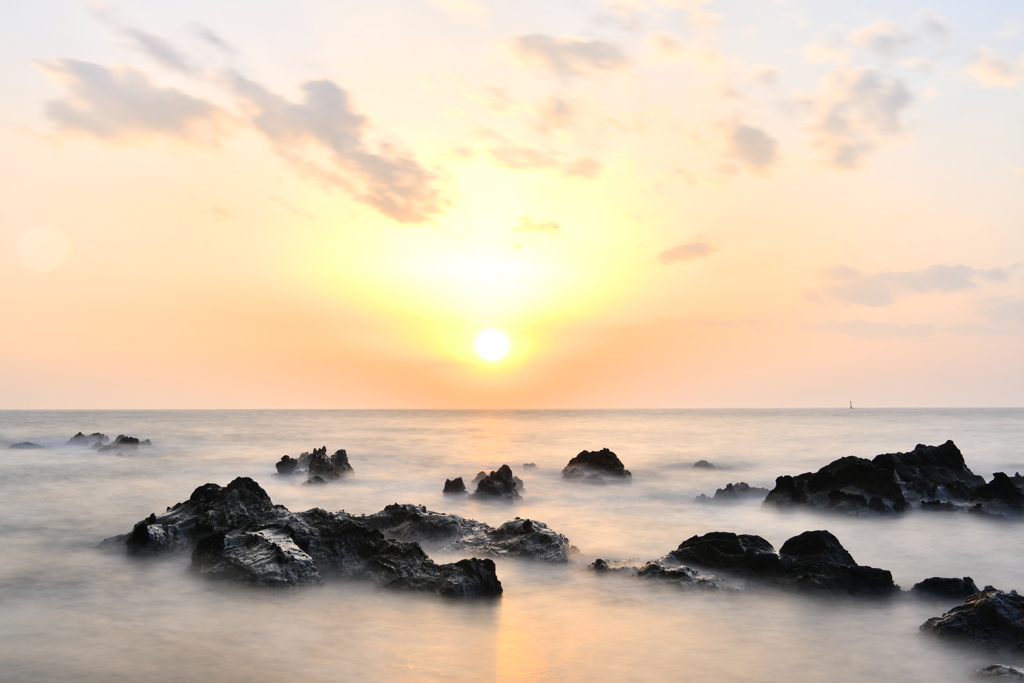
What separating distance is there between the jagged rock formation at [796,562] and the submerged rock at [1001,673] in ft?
10.0

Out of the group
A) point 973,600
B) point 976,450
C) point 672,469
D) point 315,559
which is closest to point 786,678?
point 973,600

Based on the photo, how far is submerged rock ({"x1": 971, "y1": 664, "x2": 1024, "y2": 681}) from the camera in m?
7.70

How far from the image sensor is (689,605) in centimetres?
1071

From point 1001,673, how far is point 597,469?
2153 cm

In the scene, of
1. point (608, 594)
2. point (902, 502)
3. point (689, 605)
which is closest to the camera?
point (689, 605)

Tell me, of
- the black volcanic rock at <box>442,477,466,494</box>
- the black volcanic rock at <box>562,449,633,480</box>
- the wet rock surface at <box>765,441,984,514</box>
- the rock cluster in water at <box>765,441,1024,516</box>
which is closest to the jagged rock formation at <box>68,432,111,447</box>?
the black volcanic rock at <box>442,477,466,494</box>

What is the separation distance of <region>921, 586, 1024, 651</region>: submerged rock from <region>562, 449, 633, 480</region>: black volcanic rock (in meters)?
19.9

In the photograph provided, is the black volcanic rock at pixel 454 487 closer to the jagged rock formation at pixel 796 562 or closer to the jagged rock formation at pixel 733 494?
the jagged rock formation at pixel 733 494

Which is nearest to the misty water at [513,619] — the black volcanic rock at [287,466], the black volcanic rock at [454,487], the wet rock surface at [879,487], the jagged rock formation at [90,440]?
the wet rock surface at [879,487]

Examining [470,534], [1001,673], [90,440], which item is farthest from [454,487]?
[90,440]

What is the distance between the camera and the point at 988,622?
8773mm

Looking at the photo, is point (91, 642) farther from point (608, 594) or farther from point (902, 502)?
point (902, 502)

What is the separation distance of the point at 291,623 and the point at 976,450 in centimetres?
5372

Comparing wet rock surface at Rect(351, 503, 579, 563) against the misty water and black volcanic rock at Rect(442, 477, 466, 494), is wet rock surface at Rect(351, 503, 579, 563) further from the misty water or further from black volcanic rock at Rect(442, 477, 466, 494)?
black volcanic rock at Rect(442, 477, 466, 494)
